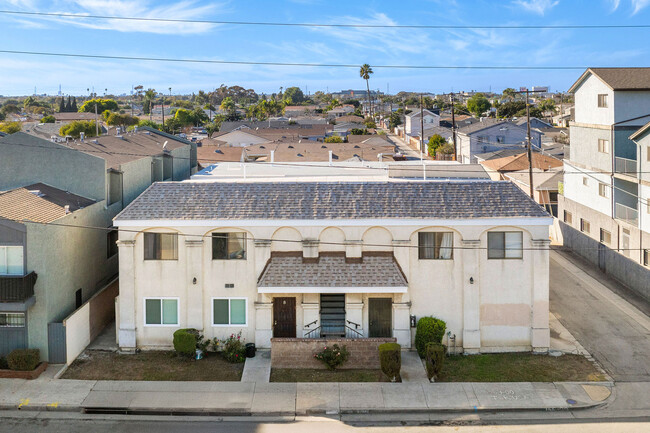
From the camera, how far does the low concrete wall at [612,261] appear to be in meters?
30.8

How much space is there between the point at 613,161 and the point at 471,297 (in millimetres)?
17375

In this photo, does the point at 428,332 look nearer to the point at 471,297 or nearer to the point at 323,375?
the point at 471,297

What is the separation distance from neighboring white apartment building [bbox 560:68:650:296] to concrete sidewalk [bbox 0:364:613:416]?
45.9ft

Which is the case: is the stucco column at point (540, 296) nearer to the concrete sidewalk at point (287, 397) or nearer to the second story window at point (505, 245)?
the second story window at point (505, 245)

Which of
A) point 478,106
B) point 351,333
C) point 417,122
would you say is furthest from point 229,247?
point 478,106

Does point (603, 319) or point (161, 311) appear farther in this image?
point (603, 319)

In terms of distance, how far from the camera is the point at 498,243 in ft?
78.1

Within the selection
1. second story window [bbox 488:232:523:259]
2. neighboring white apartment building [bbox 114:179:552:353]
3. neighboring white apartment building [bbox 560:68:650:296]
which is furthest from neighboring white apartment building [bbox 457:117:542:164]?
neighboring white apartment building [bbox 114:179:552:353]

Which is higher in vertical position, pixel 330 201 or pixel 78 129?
pixel 78 129

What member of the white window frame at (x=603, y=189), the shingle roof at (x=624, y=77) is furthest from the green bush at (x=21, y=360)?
the shingle roof at (x=624, y=77)

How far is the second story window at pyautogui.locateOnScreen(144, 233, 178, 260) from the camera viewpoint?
78.6ft

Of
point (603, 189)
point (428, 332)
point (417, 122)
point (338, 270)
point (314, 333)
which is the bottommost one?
point (314, 333)

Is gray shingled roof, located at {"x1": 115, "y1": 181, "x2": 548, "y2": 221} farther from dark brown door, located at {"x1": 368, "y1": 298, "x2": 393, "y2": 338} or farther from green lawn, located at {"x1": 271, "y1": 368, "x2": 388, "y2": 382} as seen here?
green lawn, located at {"x1": 271, "y1": 368, "x2": 388, "y2": 382}

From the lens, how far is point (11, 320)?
74.0 feet
